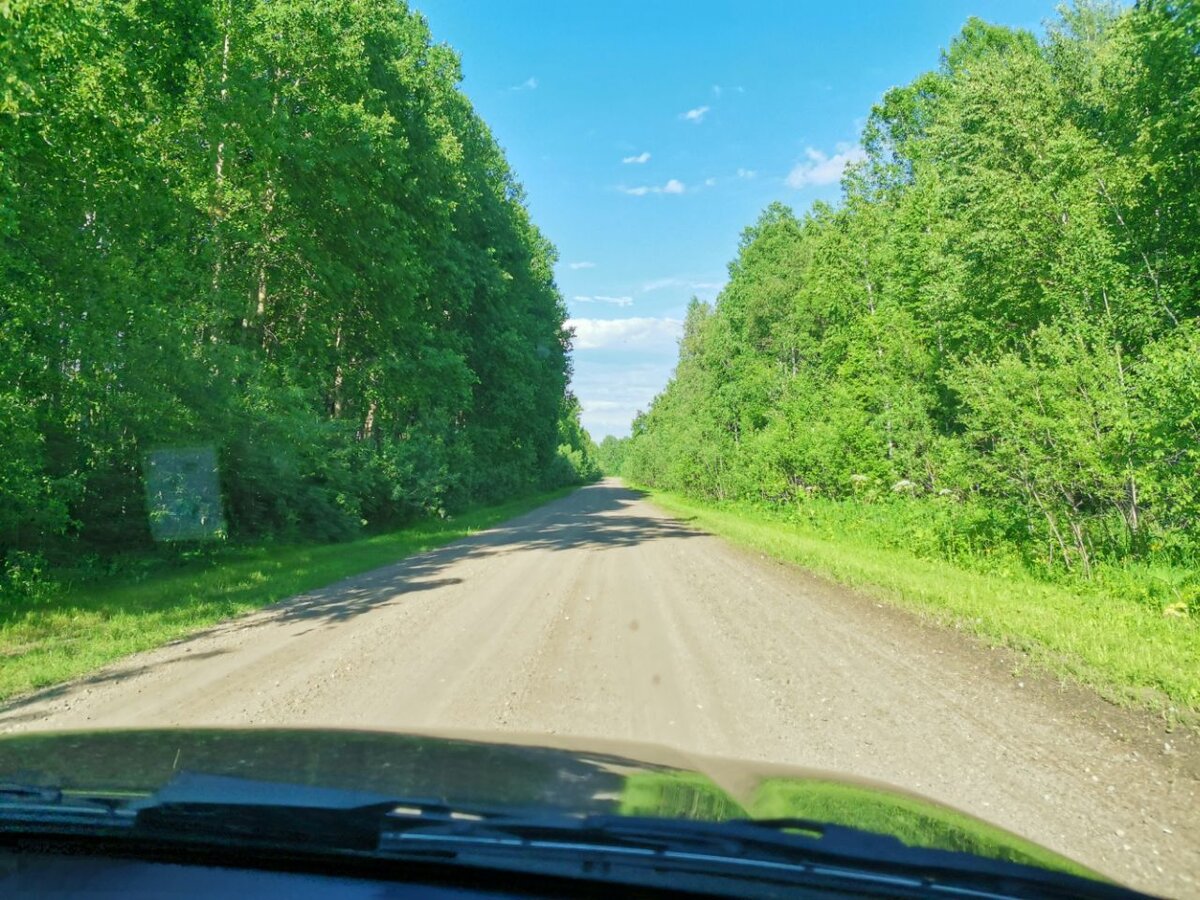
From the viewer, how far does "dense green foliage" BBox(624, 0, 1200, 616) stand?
10781 millimetres

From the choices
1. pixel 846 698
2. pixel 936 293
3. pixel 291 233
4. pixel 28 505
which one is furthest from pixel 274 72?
pixel 846 698

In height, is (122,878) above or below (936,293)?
below

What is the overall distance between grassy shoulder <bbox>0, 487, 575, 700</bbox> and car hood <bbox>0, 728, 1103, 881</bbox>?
4798 millimetres

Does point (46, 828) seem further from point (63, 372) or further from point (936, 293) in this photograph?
point (936, 293)

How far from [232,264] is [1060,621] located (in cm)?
1980

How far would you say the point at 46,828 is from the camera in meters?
2.11

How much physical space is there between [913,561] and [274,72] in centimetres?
2053

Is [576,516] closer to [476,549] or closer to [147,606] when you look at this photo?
[476,549]

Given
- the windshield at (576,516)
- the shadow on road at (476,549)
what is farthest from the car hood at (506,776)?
the shadow on road at (476,549)

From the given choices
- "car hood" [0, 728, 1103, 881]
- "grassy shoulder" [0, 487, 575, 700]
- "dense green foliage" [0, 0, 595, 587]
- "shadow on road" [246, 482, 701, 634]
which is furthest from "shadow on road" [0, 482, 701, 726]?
"car hood" [0, 728, 1103, 881]

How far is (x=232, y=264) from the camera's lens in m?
19.0

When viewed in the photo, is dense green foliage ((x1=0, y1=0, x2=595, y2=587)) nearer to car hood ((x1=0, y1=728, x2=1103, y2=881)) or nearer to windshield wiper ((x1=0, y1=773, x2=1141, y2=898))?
car hood ((x1=0, y1=728, x2=1103, y2=881))

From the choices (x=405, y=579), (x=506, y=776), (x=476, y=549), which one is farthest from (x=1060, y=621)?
(x=476, y=549)

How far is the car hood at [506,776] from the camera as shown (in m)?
2.27
